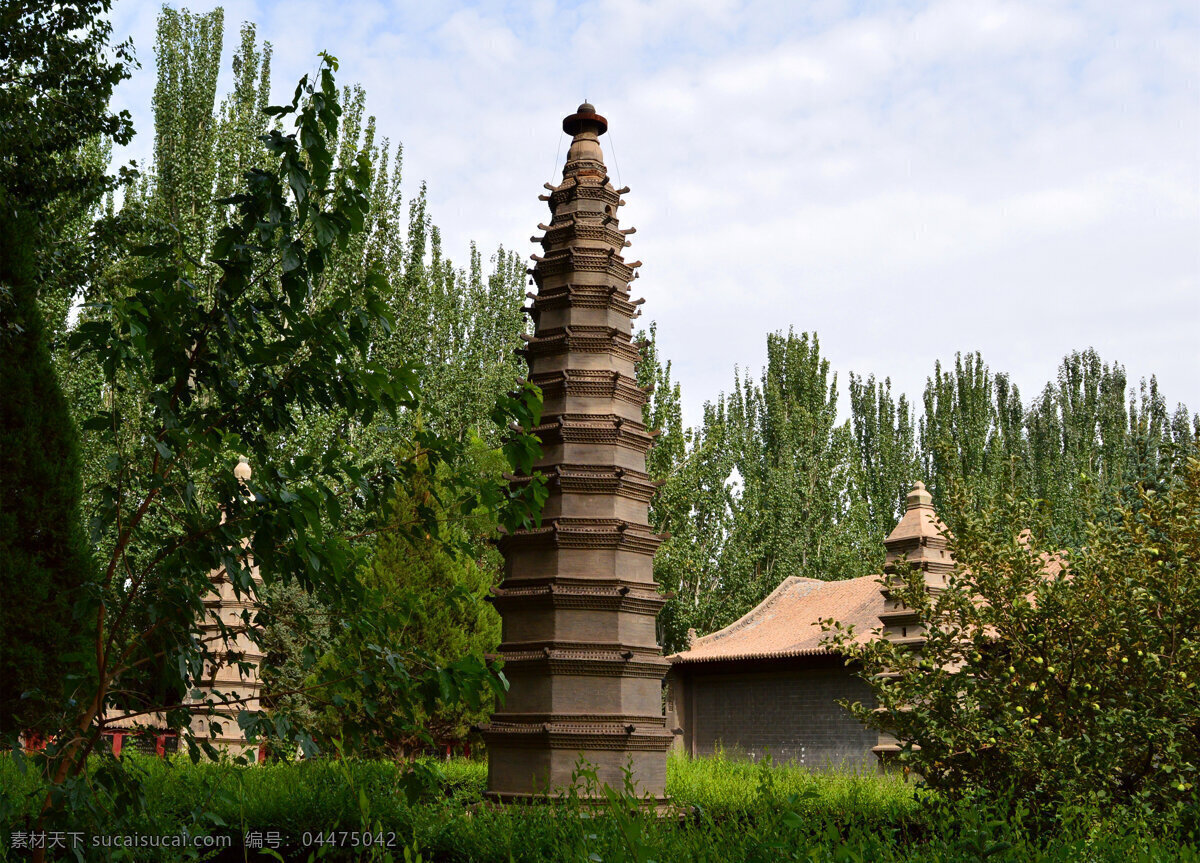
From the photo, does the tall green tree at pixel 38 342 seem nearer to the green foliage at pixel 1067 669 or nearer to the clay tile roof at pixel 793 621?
the green foliage at pixel 1067 669

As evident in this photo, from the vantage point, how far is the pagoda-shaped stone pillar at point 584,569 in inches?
415

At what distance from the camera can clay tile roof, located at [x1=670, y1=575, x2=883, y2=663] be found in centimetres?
2419

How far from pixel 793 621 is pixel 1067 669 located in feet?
59.4

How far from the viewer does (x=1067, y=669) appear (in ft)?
28.8

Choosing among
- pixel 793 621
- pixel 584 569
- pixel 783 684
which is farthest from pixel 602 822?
pixel 793 621

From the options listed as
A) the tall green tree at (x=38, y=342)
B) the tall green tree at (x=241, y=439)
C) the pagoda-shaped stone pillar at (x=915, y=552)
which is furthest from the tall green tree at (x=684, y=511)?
the tall green tree at (x=241, y=439)

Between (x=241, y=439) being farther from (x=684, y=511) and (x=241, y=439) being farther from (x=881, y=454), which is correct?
(x=881, y=454)

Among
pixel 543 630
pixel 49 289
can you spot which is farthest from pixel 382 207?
pixel 543 630

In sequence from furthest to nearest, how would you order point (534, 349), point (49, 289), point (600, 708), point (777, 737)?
point (777, 737) → point (49, 289) → point (534, 349) → point (600, 708)

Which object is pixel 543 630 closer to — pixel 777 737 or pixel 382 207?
pixel 777 737

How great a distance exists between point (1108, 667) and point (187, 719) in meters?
7.37

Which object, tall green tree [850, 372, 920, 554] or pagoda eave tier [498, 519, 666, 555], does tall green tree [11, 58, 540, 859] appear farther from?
tall green tree [850, 372, 920, 554]

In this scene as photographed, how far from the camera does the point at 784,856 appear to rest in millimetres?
4387

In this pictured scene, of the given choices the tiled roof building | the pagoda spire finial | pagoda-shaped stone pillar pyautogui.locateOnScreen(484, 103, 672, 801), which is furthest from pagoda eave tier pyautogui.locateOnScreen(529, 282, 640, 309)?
the tiled roof building
